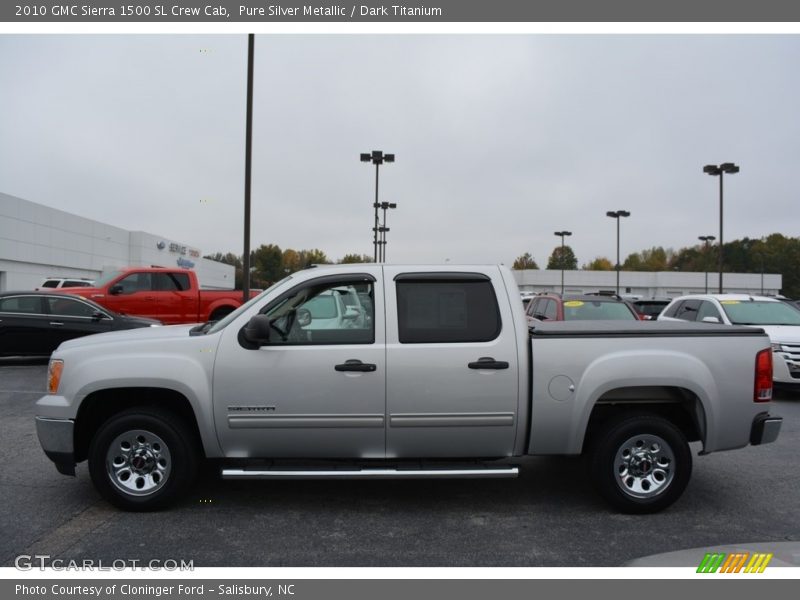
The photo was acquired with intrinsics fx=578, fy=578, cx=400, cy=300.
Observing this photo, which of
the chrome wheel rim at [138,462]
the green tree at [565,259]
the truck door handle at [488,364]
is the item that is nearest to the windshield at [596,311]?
the truck door handle at [488,364]

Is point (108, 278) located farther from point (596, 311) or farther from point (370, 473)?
point (370, 473)

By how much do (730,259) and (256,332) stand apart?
452 feet

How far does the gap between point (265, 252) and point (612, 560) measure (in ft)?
361

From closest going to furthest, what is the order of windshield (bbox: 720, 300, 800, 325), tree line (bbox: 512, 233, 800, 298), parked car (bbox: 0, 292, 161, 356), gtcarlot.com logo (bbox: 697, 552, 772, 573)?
gtcarlot.com logo (bbox: 697, 552, 772, 573) < windshield (bbox: 720, 300, 800, 325) < parked car (bbox: 0, 292, 161, 356) < tree line (bbox: 512, 233, 800, 298)

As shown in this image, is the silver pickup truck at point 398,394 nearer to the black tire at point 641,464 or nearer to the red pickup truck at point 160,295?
the black tire at point 641,464

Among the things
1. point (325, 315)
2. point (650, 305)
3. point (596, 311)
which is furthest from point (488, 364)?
point (650, 305)

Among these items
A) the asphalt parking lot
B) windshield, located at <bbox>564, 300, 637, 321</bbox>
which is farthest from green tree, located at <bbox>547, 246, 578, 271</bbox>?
the asphalt parking lot

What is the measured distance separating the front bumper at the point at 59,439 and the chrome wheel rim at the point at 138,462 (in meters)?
0.33

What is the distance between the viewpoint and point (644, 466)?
465cm

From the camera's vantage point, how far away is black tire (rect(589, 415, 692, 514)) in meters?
4.58

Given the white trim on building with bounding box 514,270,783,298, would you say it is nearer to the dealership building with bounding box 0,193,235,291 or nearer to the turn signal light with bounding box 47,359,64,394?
the dealership building with bounding box 0,193,235,291

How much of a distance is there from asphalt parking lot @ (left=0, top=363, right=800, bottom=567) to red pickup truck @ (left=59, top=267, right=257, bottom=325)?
1001 centimetres

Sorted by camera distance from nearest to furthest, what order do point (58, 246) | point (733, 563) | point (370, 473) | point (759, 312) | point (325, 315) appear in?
point (733, 563) < point (370, 473) < point (325, 315) < point (759, 312) < point (58, 246)

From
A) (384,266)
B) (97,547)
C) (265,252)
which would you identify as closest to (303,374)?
(384,266)
